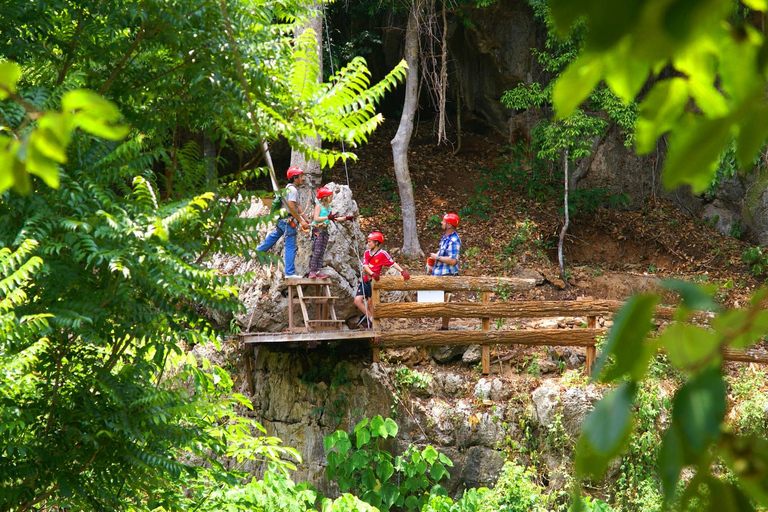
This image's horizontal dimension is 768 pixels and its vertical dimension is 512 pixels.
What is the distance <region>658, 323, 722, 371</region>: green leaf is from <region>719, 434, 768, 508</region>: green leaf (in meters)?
0.06

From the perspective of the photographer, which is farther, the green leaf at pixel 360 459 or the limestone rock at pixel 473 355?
the limestone rock at pixel 473 355

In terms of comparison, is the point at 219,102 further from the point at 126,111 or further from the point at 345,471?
the point at 345,471

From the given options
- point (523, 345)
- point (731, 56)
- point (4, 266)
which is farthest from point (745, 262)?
point (731, 56)

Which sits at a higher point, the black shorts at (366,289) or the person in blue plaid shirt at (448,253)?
the person in blue plaid shirt at (448,253)

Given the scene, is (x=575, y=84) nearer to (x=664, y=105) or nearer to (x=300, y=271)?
(x=664, y=105)

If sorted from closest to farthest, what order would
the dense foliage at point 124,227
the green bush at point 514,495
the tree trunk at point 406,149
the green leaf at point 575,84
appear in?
the green leaf at point 575,84 < the dense foliage at point 124,227 < the green bush at point 514,495 < the tree trunk at point 406,149

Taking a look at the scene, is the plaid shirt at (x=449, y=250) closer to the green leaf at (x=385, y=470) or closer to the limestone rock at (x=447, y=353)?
the limestone rock at (x=447, y=353)

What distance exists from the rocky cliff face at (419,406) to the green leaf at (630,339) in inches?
328

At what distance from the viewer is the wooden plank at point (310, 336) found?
866 cm

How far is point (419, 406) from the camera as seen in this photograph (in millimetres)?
8938

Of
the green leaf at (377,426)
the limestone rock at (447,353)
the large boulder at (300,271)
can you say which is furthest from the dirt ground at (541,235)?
the green leaf at (377,426)

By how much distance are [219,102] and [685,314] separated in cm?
441

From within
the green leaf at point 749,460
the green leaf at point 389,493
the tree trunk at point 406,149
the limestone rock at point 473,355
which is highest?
the tree trunk at point 406,149

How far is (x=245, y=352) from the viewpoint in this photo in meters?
10.0
